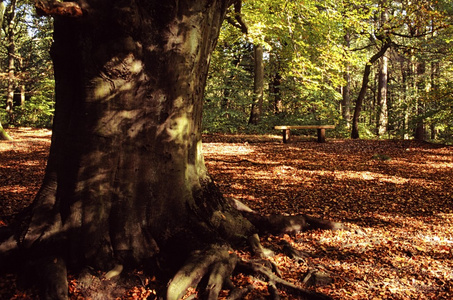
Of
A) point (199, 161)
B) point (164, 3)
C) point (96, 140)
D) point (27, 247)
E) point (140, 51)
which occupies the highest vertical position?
point (164, 3)

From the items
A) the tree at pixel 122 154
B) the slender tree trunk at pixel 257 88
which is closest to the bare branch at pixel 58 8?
the tree at pixel 122 154

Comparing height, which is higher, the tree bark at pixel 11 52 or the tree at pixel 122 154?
the tree bark at pixel 11 52

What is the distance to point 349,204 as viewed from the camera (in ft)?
18.8

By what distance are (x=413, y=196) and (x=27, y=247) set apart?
246 inches

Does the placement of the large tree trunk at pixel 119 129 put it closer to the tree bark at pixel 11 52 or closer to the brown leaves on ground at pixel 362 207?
the brown leaves on ground at pixel 362 207

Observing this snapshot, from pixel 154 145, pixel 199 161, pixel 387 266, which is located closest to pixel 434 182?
pixel 387 266

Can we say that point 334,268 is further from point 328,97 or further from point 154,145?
point 328,97

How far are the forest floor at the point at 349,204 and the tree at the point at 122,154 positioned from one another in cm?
36

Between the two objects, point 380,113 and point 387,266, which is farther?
point 380,113

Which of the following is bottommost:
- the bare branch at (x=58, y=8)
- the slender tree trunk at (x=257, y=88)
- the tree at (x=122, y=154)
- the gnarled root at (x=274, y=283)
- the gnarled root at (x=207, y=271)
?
the gnarled root at (x=274, y=283)

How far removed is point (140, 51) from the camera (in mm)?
2949

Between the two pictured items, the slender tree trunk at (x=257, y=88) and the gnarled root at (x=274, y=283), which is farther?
the slender tree trunk at (x=257, y=88)

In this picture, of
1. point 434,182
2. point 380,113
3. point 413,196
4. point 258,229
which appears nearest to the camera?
point 258,229

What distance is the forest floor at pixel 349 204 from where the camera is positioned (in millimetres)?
3172
